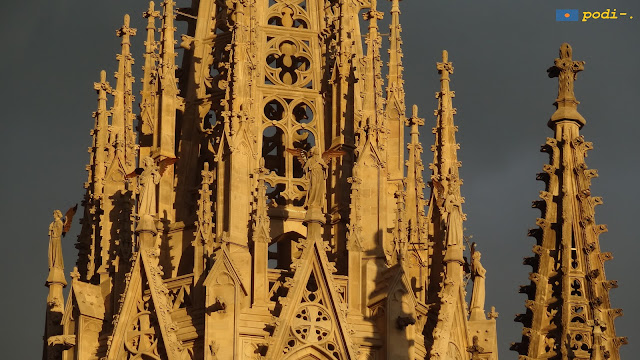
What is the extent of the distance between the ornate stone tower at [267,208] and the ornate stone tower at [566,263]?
2936 millimetres

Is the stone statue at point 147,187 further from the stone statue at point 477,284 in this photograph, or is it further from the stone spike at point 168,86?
the stone statue at point 477,284

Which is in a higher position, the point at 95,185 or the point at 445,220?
the point at 95,185

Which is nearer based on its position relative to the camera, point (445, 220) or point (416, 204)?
point (445, 220)

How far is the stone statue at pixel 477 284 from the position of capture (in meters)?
78.2

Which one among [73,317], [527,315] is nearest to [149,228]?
[73,317]

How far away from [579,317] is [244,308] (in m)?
7.46

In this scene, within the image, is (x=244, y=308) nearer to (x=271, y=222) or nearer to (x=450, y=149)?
(x=271, y=222)

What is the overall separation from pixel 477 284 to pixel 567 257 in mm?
4955

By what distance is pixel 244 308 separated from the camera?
74.2m

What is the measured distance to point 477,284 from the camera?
258ft

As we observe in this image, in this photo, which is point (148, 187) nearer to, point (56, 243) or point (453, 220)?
point (56, 243)

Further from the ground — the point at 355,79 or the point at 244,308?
the point at 355,79

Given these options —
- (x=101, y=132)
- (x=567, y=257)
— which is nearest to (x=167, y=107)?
(x=101, y=132)

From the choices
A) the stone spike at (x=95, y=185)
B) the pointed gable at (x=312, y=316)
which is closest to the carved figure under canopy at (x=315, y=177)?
the pointed gable at (x=312, y=316)
